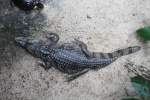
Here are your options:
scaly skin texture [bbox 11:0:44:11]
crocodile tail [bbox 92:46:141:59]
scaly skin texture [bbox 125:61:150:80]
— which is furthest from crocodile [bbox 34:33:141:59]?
scaly skin texture [bbox 11:0:44:11]

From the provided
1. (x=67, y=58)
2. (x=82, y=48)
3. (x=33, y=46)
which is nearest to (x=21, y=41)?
(x=33, y=46)

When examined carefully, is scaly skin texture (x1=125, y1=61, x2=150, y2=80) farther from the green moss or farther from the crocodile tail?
the green moss

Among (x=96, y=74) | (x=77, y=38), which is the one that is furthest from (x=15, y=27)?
(x=96, y=74)

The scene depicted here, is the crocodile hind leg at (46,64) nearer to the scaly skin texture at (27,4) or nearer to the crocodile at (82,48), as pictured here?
the crocodile at (82,48)

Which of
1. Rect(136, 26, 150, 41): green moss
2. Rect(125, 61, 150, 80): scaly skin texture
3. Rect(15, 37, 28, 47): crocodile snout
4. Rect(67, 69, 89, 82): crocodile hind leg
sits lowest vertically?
Rect(67, 69, 89, 82): crocodile hind leg

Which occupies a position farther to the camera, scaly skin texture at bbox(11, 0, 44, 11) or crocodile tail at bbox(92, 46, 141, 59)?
scaly skin texture at bbox(11, 0, 44, 11)

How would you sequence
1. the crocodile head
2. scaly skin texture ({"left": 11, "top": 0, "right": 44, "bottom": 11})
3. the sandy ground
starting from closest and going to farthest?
the sandy ground
the crocodile head
scaly skin texture ({"left": 11, "top": 0, "right": 44, "bottom": 11})
